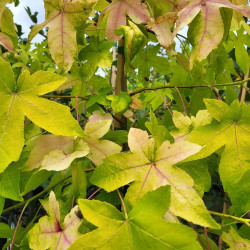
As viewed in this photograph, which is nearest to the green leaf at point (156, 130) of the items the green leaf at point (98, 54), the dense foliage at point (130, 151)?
the dense foliage at point (130, 151)

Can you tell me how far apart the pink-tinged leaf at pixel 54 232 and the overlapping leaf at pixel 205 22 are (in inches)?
14.2

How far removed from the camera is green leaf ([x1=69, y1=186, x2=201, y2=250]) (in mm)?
391

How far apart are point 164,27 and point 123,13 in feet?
0.31

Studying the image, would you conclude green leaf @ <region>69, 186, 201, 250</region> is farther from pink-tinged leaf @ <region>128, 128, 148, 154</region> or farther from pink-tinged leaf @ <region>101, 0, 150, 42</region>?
pink-tinged leaf @ <region>101, 0, 150, 42</region>

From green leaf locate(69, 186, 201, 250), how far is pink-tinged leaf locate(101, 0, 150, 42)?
353mm

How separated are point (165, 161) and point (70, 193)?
42 centimetres

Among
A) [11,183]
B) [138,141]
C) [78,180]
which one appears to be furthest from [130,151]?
[11,183]

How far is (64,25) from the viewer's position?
58 cm

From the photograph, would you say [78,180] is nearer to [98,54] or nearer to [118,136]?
[118,136]

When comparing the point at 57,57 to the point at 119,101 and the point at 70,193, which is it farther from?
the point at 70,193

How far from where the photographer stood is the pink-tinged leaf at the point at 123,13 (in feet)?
1.89

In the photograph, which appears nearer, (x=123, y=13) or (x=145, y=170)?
(x=145, y=170)

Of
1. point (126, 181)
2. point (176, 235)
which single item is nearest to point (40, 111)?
point (126, 181)

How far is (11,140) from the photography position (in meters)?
0.48
